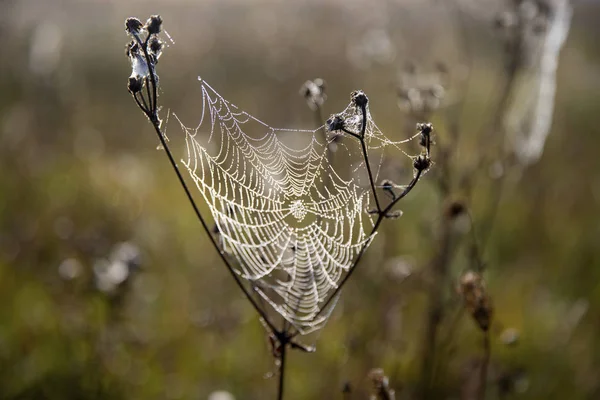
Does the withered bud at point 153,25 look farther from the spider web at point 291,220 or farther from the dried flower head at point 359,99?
the dried flower head at point 359,99

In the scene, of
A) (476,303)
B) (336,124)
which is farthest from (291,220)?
(336,124)

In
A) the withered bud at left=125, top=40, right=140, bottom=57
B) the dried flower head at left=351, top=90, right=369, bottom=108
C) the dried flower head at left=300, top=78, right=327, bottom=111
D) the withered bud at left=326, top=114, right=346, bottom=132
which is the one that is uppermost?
the dried flower head at left=300, top=78, right=327, bottom=111

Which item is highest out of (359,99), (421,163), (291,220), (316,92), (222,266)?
(291,220)

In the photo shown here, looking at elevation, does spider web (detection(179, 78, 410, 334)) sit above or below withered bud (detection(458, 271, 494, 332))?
above

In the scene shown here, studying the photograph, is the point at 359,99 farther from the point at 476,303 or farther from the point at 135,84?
the point at 476,303

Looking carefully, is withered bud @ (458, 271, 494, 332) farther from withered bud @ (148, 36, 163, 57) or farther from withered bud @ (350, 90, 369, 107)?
withered bud @ (148, 36, 163, 57)

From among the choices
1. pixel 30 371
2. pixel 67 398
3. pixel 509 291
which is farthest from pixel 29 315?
pixel 509 291

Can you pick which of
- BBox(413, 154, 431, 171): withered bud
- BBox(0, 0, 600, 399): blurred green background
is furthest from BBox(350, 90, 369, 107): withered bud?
Result: BBox(0, 0, 600, 399): blurred green background

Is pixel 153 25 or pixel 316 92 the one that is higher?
pixel 316 92
